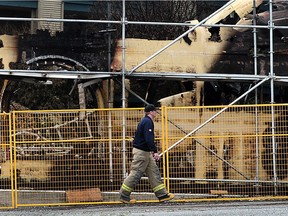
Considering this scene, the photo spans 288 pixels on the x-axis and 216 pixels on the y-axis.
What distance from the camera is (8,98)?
43.9 ft

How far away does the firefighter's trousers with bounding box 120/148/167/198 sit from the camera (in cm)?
1066

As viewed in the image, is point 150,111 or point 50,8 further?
point 50,8

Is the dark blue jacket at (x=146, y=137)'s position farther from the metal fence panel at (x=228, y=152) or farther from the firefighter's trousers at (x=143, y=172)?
the metal fence panel at (x=228, y=152)

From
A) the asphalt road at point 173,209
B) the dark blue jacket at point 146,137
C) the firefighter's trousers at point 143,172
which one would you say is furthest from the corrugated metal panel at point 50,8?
the firefighter's trousers at point 143,172

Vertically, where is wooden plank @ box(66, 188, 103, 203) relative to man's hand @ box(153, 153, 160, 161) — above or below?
below

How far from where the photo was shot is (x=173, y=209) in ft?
34.3

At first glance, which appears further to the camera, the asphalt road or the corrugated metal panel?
the corrugated metal panel

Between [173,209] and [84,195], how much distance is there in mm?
1800

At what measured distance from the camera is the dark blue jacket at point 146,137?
10.5m

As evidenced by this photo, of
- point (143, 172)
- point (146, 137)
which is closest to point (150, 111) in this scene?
point (146, 137)

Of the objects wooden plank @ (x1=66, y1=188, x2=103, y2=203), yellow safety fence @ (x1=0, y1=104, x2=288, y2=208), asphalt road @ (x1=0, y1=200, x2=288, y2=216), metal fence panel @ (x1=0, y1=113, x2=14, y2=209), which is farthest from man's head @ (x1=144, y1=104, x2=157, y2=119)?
metal fence panel @ (x1=0, y1=113, x2=14, y2=209)

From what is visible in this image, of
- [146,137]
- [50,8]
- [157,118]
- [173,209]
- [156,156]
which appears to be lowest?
[173,209]

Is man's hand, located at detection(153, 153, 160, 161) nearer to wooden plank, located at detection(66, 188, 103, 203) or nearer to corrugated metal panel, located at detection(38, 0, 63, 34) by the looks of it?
wooden plank, located at detection(66, 188, 103, 203)

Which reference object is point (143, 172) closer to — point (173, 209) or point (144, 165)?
point (144, 165)
